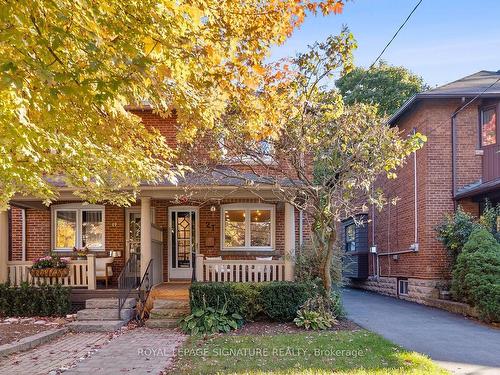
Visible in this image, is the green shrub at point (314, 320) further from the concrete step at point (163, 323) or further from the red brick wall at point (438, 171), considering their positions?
the red brick wall at point (438, 171)

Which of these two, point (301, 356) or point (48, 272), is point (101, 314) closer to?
point (48, 272)

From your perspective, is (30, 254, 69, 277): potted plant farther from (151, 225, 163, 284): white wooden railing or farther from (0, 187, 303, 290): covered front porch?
(151, 225, 163, 284): white wooden railing

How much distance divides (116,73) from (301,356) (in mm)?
5133

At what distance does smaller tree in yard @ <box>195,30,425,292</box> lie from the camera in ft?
28.8

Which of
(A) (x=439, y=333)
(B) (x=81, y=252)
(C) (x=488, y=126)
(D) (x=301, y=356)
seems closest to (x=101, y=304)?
(B) (x=81, y=252)

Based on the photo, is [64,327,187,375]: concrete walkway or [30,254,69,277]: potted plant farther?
[30,254,69,277]: potted plant

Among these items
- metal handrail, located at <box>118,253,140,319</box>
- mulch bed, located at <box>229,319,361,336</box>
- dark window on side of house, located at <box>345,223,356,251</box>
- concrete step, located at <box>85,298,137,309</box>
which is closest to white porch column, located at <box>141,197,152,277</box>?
metal handrail, located at <box>118,253,140,319</box>

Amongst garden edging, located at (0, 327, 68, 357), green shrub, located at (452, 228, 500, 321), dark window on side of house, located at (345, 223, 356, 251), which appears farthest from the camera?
dark window on side of house, located at (345, 223, 356, 251)

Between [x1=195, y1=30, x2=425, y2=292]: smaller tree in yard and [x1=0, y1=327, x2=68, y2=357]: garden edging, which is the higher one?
[x1=195, y1=30, x2=425, y2=292]: smaller tree in yard

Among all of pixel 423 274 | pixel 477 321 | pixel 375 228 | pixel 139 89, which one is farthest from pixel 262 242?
pixel 139 89

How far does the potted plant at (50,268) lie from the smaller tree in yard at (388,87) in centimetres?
2278

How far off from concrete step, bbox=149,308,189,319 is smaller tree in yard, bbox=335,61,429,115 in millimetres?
22655

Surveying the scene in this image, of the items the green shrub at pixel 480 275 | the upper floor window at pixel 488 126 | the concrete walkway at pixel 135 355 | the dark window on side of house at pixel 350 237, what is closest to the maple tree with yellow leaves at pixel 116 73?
the concrete walkway at pixel 135 355

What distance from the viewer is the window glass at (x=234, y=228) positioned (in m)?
13.8
